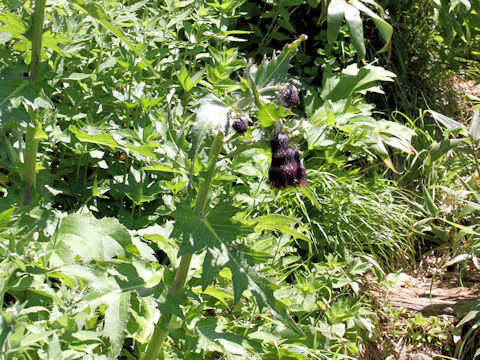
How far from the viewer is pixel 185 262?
63.1 inches

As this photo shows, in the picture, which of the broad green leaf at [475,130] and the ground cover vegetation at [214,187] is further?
the broad green leaf at [475,130]

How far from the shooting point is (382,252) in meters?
3.01

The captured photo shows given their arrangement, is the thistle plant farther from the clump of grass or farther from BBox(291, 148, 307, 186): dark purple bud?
the clump of grass

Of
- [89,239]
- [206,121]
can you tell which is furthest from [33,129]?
[206,121]

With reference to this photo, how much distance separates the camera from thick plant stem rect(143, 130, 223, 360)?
1.54 m

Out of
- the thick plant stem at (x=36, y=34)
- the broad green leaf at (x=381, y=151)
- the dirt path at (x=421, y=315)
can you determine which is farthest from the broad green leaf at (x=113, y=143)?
the broad green leaf at (x=381, y=151)

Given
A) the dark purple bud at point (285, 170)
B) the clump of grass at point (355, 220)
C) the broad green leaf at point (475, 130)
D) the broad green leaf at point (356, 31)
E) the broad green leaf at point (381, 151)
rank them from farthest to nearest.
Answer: the broad green leaf at point (381, 151), the clump of grass at point (355, 220), the broad green leaf at point (475, 130), the broad green leaf at point (356, 31), the dark purple bud at point (285, 170)

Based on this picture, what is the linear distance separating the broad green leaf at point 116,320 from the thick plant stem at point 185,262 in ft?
0.34

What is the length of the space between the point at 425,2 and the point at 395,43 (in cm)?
51

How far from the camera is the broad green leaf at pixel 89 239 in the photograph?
1667 millimetres

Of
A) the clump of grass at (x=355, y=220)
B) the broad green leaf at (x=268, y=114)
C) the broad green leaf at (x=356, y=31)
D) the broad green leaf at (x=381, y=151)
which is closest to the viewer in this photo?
the broad green leaf at (x=268, y=114)

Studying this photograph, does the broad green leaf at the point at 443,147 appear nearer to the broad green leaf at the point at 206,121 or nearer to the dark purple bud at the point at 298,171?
the dark purple bud at the point at 298,171

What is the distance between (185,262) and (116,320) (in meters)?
0.25

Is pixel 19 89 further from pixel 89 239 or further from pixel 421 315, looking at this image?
pixel 421 315
